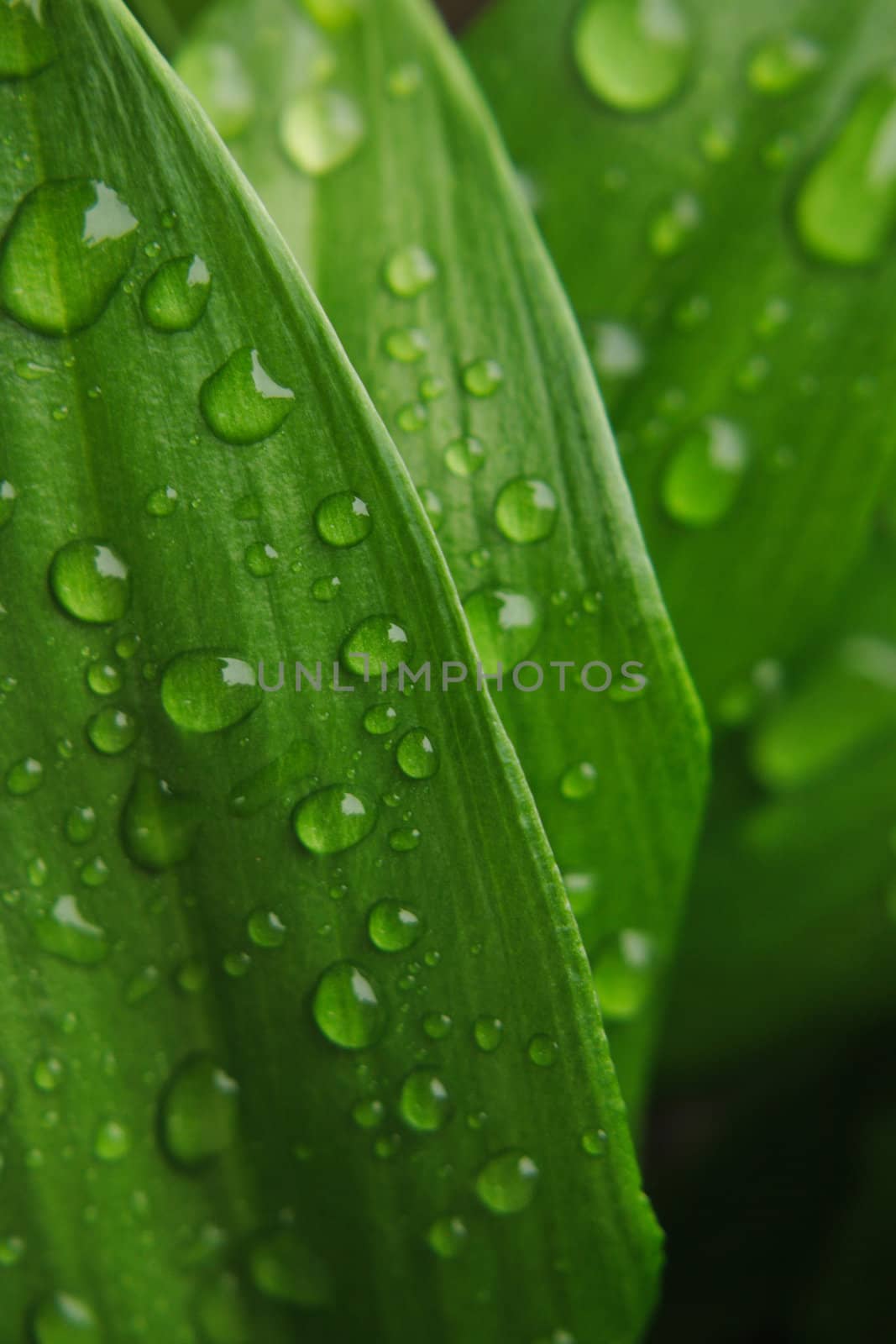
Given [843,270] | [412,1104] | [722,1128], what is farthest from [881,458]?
[722,1128]

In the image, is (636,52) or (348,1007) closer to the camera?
(348,1007)

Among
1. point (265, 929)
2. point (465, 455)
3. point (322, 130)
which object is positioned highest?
point (322, 130)

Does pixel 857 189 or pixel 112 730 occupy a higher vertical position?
pixel 857 189

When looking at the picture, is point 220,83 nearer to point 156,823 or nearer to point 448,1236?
point 156,823

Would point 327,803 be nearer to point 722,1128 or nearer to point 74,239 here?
point 74,239

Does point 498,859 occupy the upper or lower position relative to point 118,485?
lower

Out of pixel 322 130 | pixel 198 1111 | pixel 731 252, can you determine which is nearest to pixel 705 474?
pixel 731 252
